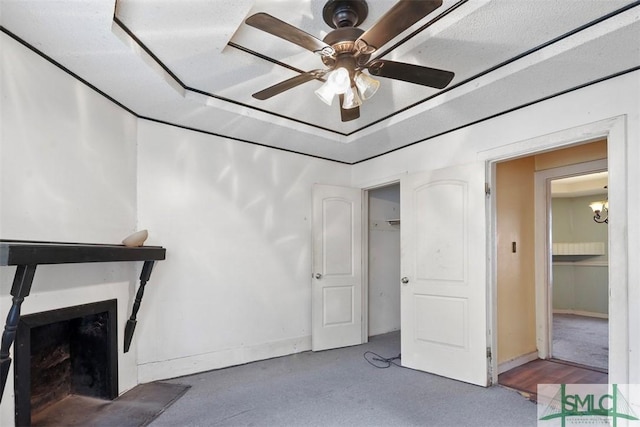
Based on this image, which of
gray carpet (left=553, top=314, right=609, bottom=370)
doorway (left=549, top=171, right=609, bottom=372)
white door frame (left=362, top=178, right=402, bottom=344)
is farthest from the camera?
doorway (left=549, top=171, right=609, bottom=372)

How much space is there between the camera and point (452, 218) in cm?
331

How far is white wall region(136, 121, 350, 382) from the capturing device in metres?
3.18

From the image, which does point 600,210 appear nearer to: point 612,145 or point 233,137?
point 612,145

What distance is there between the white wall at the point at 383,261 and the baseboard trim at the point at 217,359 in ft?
4.22

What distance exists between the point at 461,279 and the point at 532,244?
4.31ft

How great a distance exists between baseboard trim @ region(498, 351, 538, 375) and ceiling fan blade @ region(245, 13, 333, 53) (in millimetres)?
3322

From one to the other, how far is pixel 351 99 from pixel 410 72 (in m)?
0.37

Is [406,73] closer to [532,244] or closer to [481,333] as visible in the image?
[481,333]

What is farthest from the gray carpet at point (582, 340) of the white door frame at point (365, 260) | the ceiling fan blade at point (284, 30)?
the ceiling fan blade at point (284, 30)

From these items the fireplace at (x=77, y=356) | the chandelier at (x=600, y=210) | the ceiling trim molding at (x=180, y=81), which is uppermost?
the ceiling trim molding at (x=180, y=81)

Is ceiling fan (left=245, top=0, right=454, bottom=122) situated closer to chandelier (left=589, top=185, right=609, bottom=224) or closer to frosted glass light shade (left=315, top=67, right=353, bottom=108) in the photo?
frosted glass light shade (left=315, top=67, right=353, bottom=108)

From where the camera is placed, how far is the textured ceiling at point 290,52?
182cm

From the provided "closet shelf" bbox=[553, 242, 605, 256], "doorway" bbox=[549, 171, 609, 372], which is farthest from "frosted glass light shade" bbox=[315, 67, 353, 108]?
"closet shelf" bbox=[553, 242, 605, 256]

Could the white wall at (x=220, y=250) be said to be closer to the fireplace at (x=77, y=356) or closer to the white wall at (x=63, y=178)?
the white wall at (x=63, y=178)
